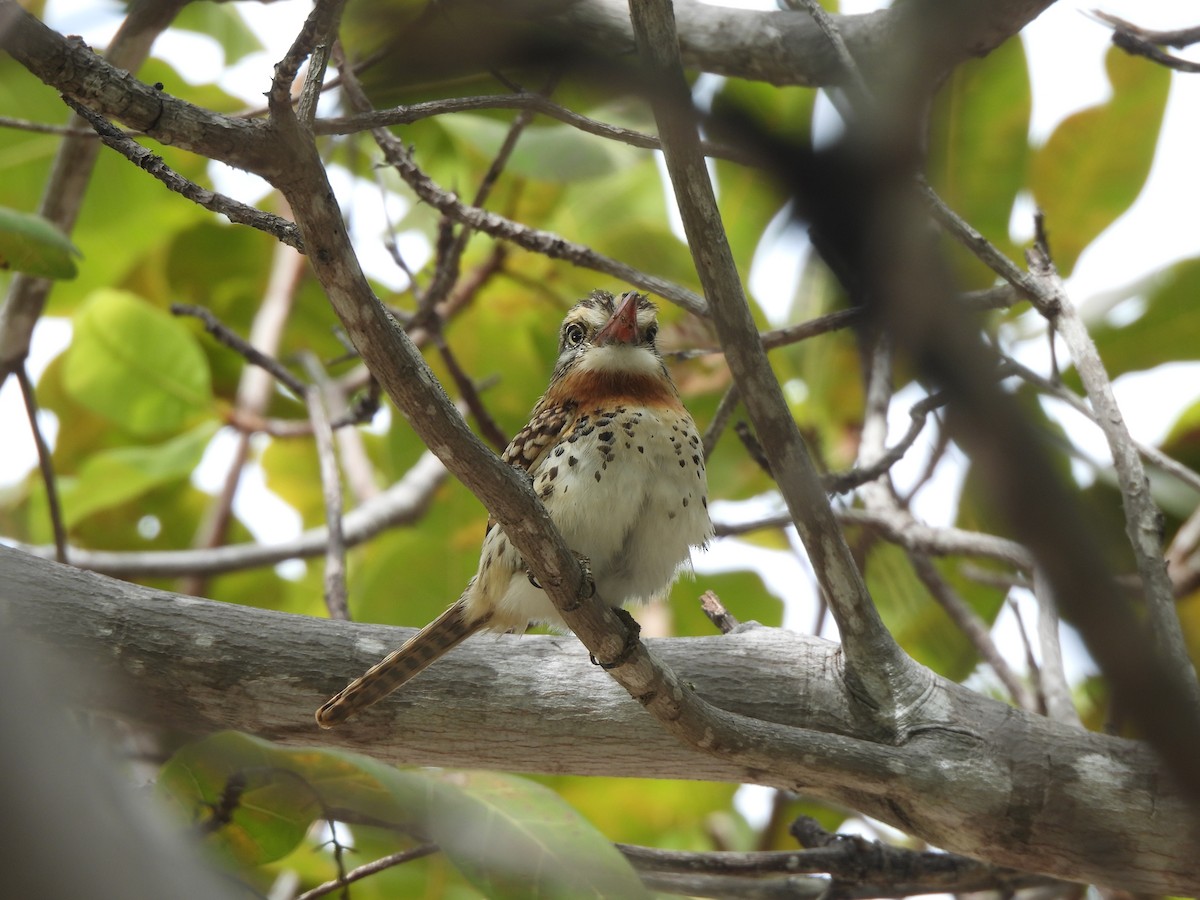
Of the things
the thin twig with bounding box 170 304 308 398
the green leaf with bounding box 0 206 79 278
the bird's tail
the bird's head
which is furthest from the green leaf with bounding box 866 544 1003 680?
the green leaf with bounding box 0 206 79 278

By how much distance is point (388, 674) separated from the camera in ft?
10.7

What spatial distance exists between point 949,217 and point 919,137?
2.27 m

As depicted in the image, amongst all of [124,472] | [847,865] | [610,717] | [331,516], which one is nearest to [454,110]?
[610,717]

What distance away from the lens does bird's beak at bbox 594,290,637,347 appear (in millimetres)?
4551

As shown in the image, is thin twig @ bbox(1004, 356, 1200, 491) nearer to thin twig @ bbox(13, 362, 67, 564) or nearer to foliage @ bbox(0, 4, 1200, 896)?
foliage @ bbox(0, 4, 1200, 896)

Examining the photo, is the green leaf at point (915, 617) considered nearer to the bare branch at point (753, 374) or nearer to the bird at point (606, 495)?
the bare branch at point (753, 374)

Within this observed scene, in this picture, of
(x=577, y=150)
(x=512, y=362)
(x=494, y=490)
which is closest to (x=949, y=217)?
(x=494, y=490)

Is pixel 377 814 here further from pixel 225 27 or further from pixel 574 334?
pixel 225 27

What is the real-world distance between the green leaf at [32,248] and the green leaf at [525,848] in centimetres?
221

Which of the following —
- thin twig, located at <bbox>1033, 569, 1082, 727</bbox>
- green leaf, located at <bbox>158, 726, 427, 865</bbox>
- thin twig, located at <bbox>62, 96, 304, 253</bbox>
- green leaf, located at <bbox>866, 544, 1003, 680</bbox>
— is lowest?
green leaf, located at <bbox>158, 726, 427, 865</bbox>

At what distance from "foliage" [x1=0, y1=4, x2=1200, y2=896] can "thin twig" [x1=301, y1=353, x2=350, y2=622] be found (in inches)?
25.7

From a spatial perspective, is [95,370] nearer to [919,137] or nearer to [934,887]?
[934,887]

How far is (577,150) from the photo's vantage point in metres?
5.49

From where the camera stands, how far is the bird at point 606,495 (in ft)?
12.4
